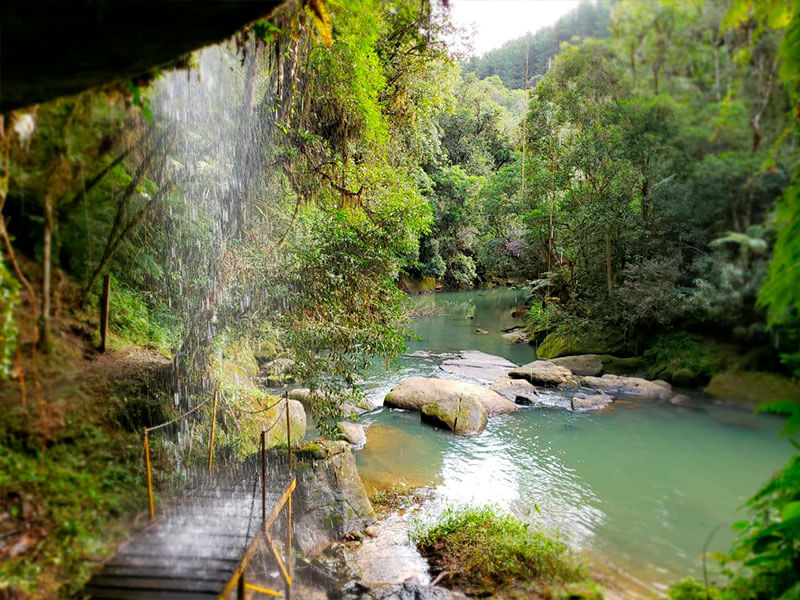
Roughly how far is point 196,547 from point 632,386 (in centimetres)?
517

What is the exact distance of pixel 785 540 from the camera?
2344 mm

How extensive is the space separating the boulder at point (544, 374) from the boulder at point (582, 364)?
120 mm

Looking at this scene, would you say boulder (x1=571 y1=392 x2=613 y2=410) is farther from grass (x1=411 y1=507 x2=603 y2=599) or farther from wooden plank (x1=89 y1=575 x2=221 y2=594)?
wooden plank (x1=89 y1=575 x2=221 y2=594)

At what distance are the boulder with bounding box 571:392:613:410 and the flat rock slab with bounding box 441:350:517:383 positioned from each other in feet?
8.95

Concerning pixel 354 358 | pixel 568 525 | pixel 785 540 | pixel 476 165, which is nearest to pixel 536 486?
pixel 568 525

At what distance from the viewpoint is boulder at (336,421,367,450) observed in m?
8.49

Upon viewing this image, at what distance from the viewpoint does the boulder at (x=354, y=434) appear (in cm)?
849

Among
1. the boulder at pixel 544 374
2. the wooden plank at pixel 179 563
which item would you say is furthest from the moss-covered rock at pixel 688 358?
the boulder at pixel 544 374

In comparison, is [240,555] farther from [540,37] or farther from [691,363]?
[540,37]

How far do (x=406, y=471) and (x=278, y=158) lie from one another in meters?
5.30

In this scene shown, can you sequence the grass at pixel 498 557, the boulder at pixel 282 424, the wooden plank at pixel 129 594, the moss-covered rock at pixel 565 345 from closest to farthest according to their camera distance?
1. the wooden plank at pixel 129 594
2. the grass at pixel 498 557
3. the boulder at pixel 282 424
4. the moss-covered rock at pixel 565 345

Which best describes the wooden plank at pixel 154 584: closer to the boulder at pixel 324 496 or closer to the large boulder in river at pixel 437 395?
the boulder at pixel 324 496

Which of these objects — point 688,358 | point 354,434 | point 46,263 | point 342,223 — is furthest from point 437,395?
point 46,263

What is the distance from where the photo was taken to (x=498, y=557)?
4.77 meters
